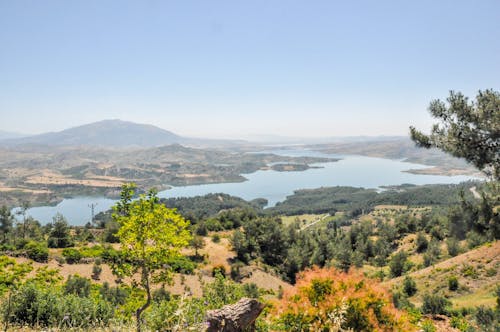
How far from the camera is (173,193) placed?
6422 inches

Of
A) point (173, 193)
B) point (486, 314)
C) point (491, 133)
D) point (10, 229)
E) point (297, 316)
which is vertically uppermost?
point (491, 133)

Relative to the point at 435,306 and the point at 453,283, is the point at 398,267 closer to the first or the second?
the point at 453,283

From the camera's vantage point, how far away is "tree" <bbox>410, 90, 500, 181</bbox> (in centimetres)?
804

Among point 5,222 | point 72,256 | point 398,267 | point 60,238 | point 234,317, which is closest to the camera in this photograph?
point 234,317

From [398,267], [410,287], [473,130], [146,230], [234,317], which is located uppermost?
[473,130]

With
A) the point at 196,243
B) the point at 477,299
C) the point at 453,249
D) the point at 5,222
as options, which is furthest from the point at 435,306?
the point at 5,222

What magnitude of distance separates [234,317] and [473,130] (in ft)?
26.6

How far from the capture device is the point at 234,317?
4.61 m

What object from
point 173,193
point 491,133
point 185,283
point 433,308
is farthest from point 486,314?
point 173,193

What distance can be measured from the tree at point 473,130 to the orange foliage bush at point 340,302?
4.72 m

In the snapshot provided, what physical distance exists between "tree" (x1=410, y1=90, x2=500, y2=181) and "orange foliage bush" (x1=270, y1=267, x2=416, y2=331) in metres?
4.72

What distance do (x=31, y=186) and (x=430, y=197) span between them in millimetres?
186934

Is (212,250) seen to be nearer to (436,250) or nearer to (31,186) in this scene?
(436,250)

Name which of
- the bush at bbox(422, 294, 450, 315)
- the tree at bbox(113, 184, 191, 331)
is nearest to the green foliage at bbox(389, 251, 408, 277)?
the bush at bbox(422, 294, 450, 315)
